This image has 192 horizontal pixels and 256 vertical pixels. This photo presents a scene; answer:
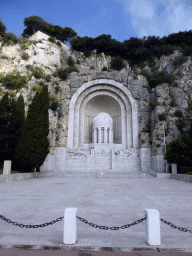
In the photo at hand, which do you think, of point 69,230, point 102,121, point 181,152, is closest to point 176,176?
point 181,152

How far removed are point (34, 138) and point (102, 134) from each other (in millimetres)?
13079

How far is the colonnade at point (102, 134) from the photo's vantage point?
27.4 metres

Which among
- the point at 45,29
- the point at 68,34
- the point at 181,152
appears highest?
the point at 68,34

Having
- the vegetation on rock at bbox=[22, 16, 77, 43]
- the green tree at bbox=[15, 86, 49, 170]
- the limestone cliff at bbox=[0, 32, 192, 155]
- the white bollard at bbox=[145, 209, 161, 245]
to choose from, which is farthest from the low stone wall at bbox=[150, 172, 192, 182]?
the vegetation on rock at bbox=[22, 16, 77, 43]

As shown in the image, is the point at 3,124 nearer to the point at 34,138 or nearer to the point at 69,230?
the point at 34,138

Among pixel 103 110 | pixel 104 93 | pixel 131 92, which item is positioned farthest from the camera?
pixel 103 110

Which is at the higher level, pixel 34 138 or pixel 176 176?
pixel 34 138

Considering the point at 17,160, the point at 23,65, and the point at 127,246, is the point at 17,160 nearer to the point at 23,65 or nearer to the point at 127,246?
the point at 127,246

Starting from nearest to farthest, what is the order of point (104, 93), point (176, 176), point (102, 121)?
point (176, 176), point (102, 121), point (104, 93)

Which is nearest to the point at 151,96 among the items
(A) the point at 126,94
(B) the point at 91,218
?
(A) the point at 126,94

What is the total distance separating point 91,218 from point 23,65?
2808cm

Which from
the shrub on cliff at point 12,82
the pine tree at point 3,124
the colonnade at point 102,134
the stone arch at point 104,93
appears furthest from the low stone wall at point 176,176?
the shrub on cliff at point 12,82

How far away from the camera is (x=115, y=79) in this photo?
28.1 metres

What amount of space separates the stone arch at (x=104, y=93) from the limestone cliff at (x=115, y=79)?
70cm
